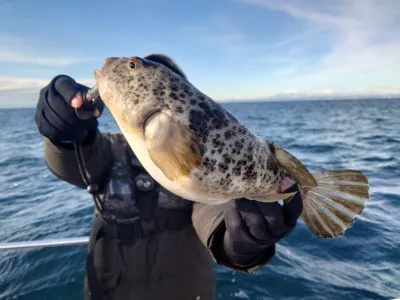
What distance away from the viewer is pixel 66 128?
10.1 ft

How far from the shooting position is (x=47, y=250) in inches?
309

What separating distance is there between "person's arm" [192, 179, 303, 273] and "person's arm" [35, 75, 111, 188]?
1.43 meters

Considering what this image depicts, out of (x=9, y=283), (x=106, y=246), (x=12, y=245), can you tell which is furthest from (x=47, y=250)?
(x=106, y=246)

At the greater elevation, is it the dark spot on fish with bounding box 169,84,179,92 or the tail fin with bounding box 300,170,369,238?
the dark spot on fish with bounding box 169,84,179,92

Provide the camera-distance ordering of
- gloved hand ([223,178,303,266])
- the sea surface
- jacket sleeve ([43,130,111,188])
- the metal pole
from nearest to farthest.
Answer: gloved hand ([223,178,303,266]) < jacket sleeve ([43,130,111,188]) < the metal pole < the sea surface

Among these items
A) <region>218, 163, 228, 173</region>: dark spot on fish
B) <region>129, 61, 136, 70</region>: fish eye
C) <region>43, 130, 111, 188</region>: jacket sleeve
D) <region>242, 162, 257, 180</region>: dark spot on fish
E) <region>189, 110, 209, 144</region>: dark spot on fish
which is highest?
<region>129, 61, 136, 70</region>: fish eye

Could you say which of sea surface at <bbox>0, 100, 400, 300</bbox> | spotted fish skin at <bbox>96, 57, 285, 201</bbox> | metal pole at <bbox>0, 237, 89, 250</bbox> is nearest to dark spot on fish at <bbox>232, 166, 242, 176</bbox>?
spotted fish skin at <bbox>96, 57, 285, 201</bbox>

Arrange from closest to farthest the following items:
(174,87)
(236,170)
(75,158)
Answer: (236,170)
(174,87)
(75,158)

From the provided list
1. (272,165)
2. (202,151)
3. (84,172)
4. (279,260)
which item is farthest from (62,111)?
(279,260)

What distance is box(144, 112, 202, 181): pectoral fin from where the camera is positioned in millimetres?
2162

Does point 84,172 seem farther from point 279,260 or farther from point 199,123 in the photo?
point 279,260

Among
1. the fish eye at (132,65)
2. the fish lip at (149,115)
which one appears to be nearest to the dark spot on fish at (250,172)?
the fish lip at (149,115)

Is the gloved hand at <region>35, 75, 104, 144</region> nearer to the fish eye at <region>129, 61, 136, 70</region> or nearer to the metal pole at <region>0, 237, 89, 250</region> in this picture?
the fish eye at <region>129, 61, 136, 70</region>

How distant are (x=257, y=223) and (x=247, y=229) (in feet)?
0.45
